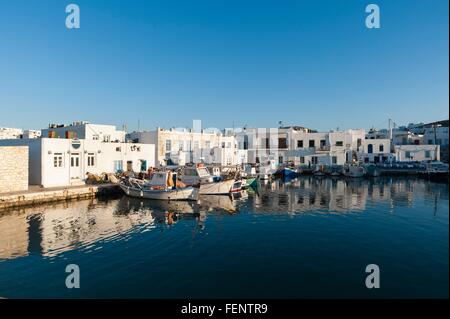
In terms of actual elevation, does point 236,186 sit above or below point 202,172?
below

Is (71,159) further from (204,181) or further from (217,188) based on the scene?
(217,188)

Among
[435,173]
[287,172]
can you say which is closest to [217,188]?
[287,172]

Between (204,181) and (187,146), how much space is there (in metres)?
16.1

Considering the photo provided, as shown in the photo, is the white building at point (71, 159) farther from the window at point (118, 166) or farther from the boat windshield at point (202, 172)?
the boat windshield at point (202, 172)

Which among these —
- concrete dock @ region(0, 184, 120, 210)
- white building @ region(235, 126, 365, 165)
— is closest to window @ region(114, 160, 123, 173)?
concrete dock @ region(0, 184, 120, 210)

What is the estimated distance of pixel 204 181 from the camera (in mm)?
29250

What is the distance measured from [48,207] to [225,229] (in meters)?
14.4

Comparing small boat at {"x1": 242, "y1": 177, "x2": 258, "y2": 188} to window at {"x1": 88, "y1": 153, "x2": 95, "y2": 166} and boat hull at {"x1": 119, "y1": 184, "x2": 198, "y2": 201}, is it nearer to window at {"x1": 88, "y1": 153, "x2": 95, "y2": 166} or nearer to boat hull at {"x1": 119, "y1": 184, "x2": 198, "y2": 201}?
boat hull at {"x1": 119, "y1": 184, "x2": 198, "y2": 201}

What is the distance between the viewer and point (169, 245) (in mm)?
12930

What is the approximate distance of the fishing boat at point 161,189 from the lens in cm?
2480

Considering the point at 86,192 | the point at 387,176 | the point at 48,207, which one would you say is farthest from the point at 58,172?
the point at 387,176

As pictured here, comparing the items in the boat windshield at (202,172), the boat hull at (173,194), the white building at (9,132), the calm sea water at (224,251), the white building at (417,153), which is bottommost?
the calm sea water at (224,251)

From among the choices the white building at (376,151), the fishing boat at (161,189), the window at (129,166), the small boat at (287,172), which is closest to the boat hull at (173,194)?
the fishing boat at (161,189)

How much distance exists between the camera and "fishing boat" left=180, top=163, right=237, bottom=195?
2833 cm
